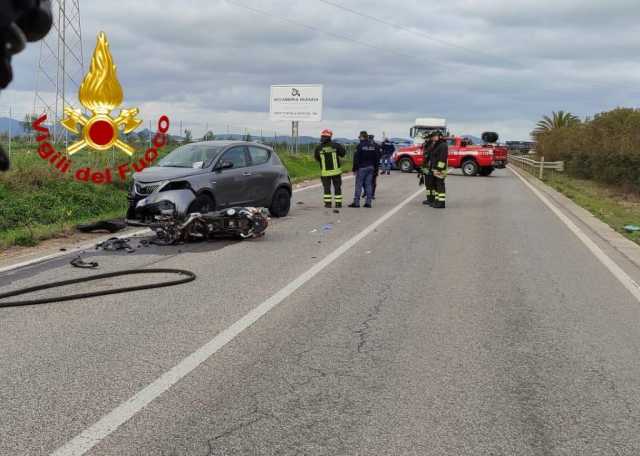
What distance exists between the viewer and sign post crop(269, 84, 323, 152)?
4628cm

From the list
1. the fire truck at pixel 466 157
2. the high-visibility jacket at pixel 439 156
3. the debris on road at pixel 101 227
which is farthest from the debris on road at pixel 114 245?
the fire truck at pixel 466 157

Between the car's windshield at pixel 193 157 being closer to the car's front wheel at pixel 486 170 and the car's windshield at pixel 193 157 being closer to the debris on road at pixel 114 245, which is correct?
the debris on road at pixel 114 245

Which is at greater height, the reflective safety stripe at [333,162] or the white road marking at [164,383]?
the reflective safety stripe at [333,162]

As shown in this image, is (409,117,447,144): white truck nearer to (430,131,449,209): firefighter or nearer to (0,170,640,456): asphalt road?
(430,131,449,209): firefighter

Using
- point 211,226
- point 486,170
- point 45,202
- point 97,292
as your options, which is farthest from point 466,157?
point 97,292

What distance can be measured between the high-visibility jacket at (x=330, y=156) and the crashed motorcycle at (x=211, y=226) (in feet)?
16.4

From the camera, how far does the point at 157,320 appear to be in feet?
19.2

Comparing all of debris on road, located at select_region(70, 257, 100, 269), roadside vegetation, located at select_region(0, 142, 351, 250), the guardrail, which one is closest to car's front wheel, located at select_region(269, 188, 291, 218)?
roadside vegetation, located at select_region(0, 142, 351, 250)

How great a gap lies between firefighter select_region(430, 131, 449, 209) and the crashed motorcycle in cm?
680

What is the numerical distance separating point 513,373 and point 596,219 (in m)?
11.5

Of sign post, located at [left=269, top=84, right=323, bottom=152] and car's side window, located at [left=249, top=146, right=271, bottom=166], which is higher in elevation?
sign post, located at [left=269, top=84, right=323, bottom=152]

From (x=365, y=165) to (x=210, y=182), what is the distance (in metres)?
5.99

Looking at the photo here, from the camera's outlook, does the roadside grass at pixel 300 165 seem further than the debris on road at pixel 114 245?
Yes

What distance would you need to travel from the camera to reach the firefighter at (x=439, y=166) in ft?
54.2
